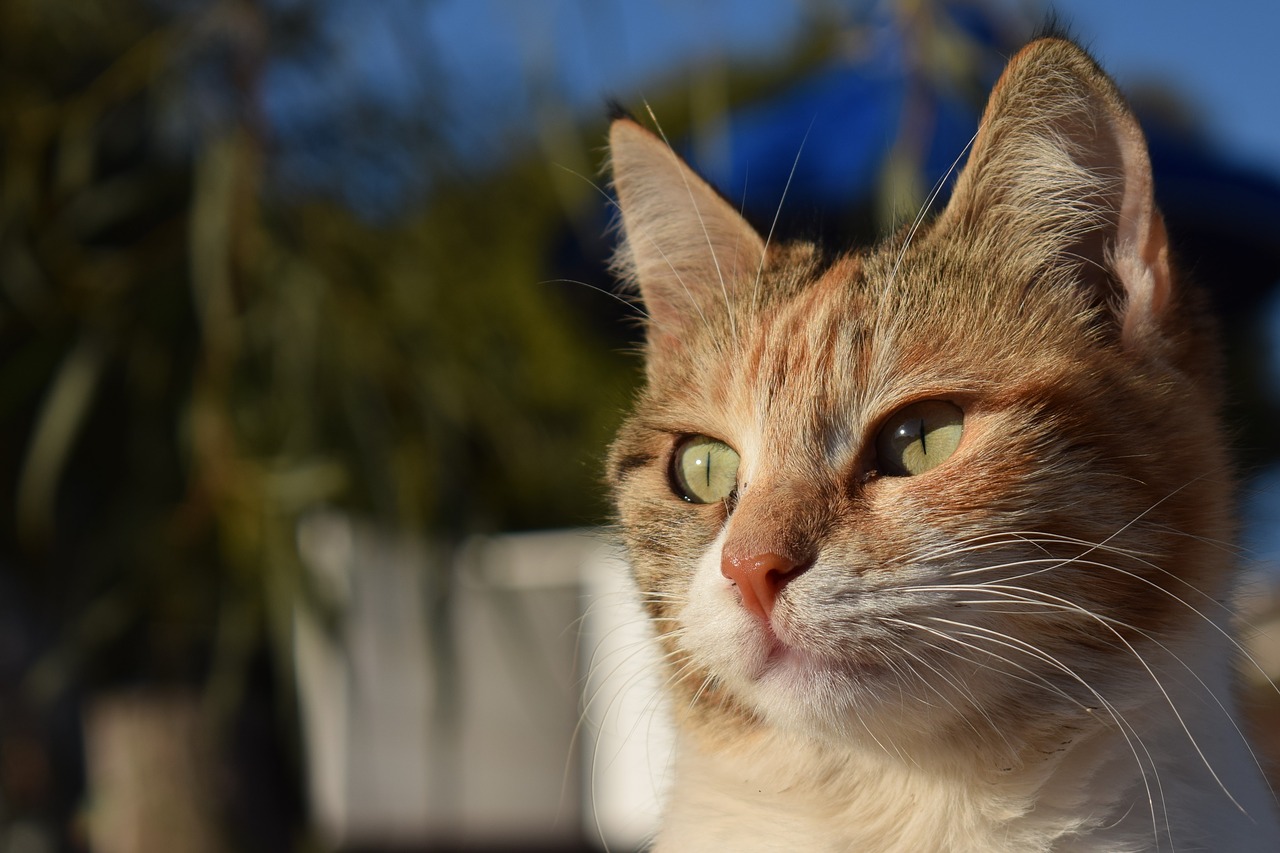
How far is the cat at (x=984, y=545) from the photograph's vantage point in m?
1.04

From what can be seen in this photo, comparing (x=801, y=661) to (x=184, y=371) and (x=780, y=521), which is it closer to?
(x=780, y=521)

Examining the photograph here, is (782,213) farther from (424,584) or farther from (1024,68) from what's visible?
(424,584)

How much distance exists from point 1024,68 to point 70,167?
2589 mm

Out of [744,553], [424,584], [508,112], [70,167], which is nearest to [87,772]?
[424,584]

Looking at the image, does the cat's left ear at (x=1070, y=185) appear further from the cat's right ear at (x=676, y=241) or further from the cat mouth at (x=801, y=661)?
the cat mouth at (x=801, y=661)

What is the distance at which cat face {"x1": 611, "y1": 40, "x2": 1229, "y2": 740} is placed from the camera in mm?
1043

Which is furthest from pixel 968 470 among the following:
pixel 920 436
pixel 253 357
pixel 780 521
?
pixel 253 357

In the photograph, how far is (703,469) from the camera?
1.35m

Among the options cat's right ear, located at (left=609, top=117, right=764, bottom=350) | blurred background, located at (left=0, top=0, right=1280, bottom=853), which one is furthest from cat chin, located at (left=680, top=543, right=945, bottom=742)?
blurred background, located at (left=0, top=0, right=1280, bottom=853)

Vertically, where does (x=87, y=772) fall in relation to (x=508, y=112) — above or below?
below

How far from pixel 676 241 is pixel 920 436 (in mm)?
561

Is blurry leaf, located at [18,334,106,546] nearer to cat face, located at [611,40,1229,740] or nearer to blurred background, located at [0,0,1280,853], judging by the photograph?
blurred background, located at [0,0,1280,853]

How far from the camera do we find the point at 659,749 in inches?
60.4

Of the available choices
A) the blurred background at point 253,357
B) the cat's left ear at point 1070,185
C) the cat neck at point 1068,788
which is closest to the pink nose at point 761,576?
the cat neck at point 1068,788
